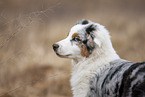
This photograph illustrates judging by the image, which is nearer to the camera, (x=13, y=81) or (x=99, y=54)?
(x=99, y=54)

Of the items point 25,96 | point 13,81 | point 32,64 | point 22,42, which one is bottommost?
point 25,96

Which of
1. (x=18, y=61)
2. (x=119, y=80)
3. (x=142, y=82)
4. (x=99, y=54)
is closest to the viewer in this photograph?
(x=142, y=82)

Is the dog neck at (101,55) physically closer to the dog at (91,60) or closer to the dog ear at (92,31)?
the dog at (91,60)

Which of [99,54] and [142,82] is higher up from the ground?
[99,54]

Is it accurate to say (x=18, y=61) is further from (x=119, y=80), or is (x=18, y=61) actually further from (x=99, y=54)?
(x=119, y=80)

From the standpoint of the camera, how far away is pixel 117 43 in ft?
18.9

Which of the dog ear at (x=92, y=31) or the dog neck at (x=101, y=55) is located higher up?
the dog ear at (x=92, y=31)

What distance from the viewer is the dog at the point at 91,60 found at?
2331 millimetres

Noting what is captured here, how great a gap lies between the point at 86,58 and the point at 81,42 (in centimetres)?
26

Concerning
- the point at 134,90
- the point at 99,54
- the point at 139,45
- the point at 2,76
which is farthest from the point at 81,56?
the point at 139,45

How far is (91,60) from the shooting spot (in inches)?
110

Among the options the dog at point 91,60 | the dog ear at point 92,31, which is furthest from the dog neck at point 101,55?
the dog ear at point 92,31

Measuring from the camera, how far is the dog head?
2668 mm

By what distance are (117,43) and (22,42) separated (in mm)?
2666
